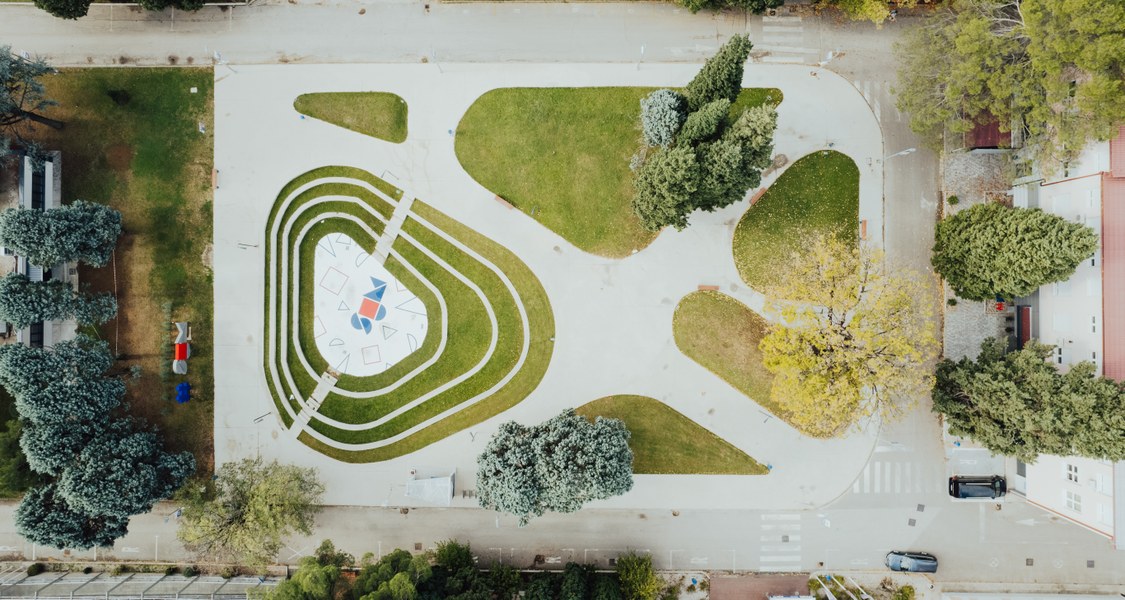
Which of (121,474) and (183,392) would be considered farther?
(183,392)

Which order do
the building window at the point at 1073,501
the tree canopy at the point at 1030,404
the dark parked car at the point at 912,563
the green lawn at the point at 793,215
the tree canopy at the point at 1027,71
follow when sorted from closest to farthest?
the tree canopy at the point at 1027,71 → the tree canopy at the point at 1030,404 → the building window at the point at 1073,501 → the dark parked car at the point at 912,563 → the green lawn at the point at 793,215

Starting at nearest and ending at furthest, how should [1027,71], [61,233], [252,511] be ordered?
[1027,71], [61,233], [252,511]

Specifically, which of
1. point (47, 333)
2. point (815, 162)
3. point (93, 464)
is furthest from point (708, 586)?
point (47, 333)

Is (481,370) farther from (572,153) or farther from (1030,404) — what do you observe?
(1030,404)

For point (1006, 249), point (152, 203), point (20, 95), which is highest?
point (20, 95)

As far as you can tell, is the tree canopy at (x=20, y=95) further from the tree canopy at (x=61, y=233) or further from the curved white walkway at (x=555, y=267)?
the curved white walkway at (x=555, y=267)

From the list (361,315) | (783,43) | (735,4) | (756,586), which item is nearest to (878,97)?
(783,43)

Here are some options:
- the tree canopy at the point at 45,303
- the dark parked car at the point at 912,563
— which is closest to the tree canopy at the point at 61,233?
the tree canopy at the point at 45,303
